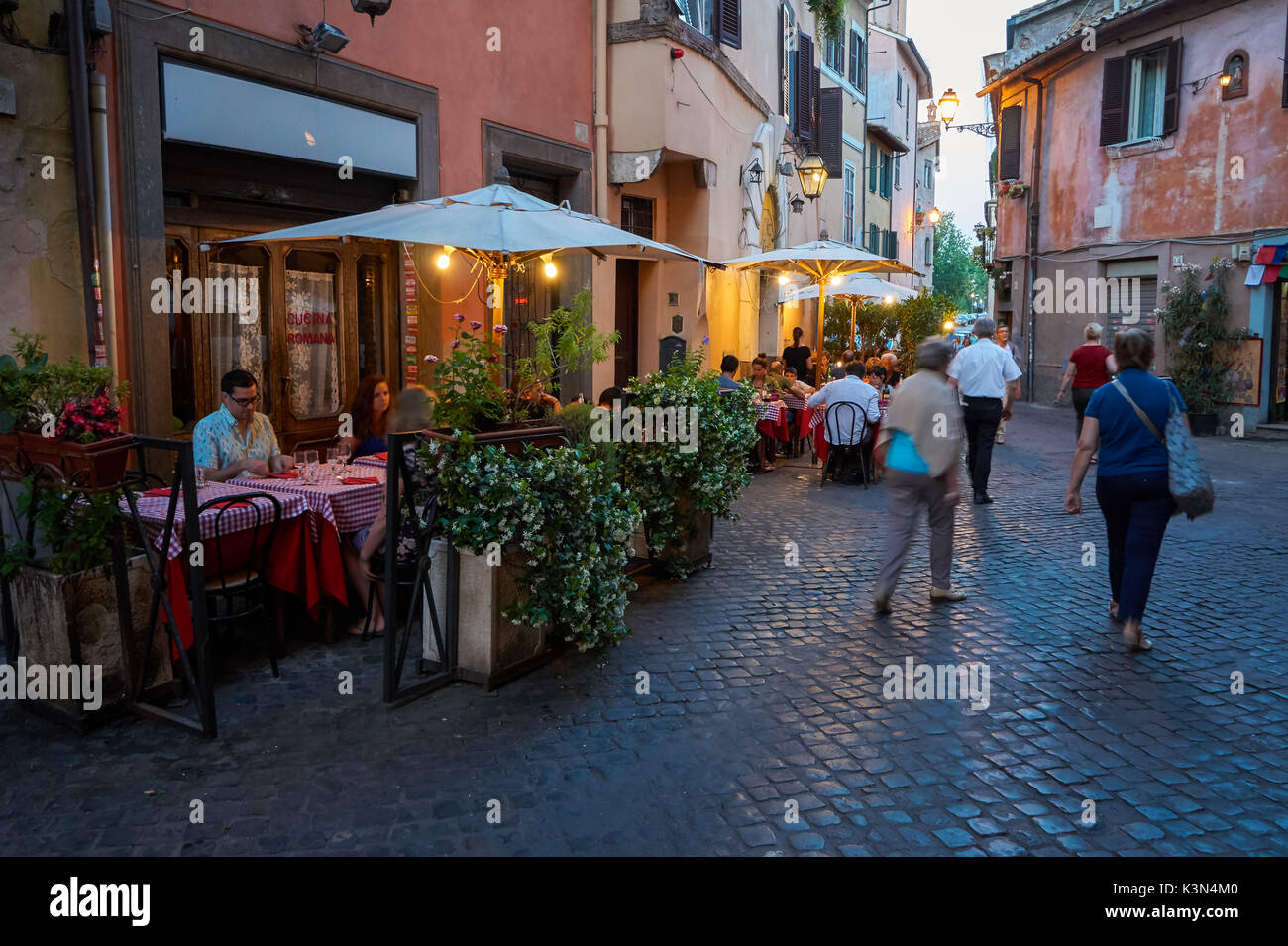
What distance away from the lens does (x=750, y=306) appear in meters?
18.4

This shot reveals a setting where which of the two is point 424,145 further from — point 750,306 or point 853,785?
point 750,306

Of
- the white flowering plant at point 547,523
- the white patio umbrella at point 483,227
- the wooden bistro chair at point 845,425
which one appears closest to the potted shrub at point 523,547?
the white flowering plant at point 547,523

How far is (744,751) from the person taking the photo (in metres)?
4.34

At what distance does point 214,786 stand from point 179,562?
1.40 metres

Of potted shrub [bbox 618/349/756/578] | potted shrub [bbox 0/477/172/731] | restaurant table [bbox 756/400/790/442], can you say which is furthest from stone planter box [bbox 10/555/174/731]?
restaurant table [bbox 756/400/790/442]

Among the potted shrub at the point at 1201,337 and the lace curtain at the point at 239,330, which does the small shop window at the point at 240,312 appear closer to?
the lace curtain at the point at 239,330

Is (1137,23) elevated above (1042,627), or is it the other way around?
(1137,23)

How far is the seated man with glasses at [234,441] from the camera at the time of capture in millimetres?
5938

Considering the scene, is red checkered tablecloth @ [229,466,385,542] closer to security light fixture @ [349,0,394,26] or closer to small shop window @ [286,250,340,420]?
small shop window @ [286,250,340,420]

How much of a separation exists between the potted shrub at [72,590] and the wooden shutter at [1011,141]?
24.3 metres

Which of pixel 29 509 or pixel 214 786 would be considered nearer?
pixel 214 786
